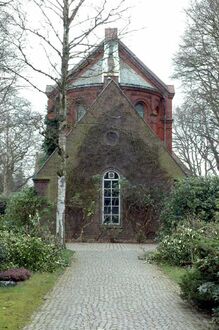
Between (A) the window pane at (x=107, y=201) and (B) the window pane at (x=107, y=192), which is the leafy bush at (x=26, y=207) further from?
(B) the window pane at (x=107, y=192)

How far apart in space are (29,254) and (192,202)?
856 centimetres

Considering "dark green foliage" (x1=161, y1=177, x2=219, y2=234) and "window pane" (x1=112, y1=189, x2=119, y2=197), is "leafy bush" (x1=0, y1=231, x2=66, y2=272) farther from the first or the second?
"window pane" (x1=112, y1=189, x2=119, y2=197)

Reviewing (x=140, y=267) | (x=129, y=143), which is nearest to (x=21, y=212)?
(x=129, y=143)

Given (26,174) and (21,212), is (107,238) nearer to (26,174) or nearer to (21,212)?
(21,212)

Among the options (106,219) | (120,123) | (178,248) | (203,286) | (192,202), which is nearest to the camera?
(203,286)

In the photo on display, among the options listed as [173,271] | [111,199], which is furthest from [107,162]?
[173,271]

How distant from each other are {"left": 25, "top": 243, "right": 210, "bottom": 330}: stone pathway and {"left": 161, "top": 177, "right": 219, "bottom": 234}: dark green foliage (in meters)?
5.69

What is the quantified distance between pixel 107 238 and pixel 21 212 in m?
5.02

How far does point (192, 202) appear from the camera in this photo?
22.1 m

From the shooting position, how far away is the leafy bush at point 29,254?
15.6 meters

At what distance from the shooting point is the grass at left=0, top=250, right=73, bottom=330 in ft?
28.6

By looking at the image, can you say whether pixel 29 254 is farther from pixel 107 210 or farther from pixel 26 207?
pixel 107 210

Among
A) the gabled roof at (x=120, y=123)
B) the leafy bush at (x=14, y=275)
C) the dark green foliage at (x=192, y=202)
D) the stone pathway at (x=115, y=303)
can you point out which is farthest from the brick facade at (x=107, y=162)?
the leafy bush at (x=14, y=275)

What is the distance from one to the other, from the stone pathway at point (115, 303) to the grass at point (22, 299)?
0.19m
